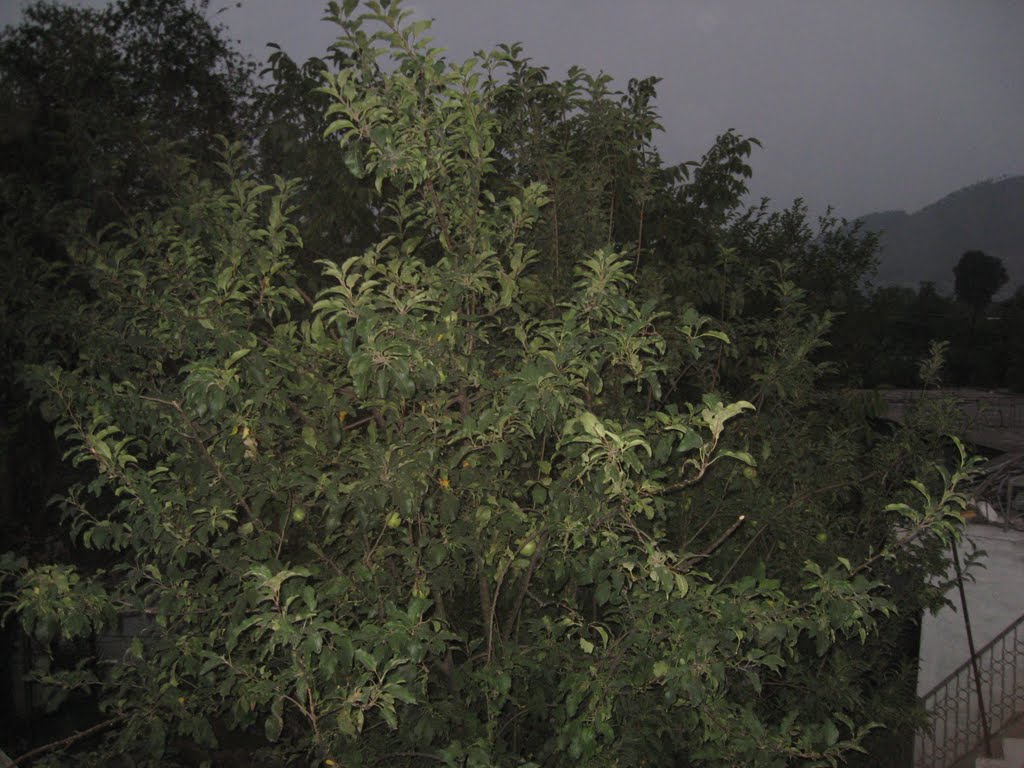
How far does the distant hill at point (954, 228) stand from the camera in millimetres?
103625

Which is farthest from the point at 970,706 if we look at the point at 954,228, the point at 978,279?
the point at 954,228

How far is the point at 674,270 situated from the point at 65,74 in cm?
843

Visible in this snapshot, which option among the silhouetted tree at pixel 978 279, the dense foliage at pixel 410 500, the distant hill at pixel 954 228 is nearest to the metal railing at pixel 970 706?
the dense foliage at pixel 410 500

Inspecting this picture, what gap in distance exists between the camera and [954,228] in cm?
12294

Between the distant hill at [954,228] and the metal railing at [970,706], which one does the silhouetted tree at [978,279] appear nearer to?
the metal railing at [970,706]

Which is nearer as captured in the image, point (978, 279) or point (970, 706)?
point (970, 706)

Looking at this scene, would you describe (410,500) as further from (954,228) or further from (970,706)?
(954,228)

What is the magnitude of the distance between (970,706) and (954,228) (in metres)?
137

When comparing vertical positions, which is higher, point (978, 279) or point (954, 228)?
point (954, 228)

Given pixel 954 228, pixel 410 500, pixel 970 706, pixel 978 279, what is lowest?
pixel 970 706

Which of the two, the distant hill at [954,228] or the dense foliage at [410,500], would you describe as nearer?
the dense foliage at [410,500]

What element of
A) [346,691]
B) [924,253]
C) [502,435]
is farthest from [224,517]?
[924,253]

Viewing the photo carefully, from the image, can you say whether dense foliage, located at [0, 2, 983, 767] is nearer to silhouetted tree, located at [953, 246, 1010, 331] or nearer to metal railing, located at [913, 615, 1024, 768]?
metal railing, located at [913, 615, 1024, 768]

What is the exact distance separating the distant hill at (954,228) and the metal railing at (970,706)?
10019 centimetres
